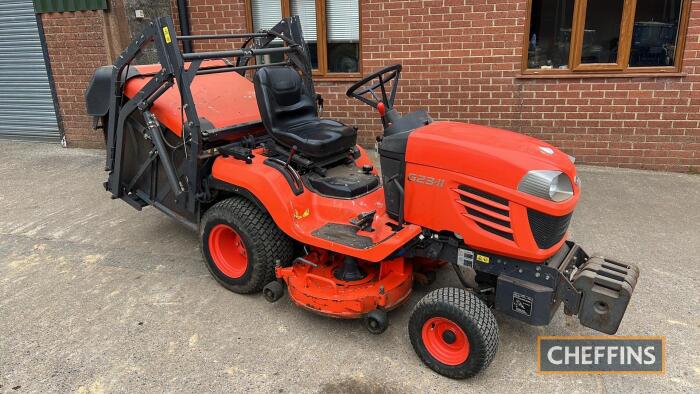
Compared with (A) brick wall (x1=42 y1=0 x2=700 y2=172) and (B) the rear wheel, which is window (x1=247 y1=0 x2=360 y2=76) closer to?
(A) brick wall (x1=42 y1=0 x2=700 y2=172)

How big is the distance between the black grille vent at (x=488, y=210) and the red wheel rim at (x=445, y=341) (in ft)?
1.70

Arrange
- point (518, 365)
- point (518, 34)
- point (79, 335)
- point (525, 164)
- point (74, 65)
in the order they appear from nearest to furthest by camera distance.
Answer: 1. point (525, 164)
2. point (518, 365)
3. point (79, 335)
4. point (518, 34)
5. point (74, 65)

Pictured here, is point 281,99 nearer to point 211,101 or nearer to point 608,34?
point 211,101

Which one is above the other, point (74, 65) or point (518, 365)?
point (74, 65)

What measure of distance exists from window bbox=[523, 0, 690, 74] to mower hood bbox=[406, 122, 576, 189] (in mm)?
3607

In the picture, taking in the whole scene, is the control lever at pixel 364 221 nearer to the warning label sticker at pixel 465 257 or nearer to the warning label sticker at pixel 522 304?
the warning label sticker at pixel 465 257

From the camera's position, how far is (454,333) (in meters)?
2.75

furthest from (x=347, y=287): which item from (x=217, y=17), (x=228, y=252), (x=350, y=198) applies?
(x=217, y=17)

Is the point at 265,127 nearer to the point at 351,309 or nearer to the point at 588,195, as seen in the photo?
the point at 351,309

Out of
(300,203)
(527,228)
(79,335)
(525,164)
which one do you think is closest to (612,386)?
(527,228)

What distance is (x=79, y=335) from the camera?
3.16 metres

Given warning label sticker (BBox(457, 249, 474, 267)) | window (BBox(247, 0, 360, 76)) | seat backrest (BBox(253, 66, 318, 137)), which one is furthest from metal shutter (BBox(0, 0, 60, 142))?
warning label sticker (BBox(457, 249, 474, 267))

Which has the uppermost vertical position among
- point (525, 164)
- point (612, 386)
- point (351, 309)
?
point (525, 164)

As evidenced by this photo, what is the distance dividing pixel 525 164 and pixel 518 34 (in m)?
3.90
